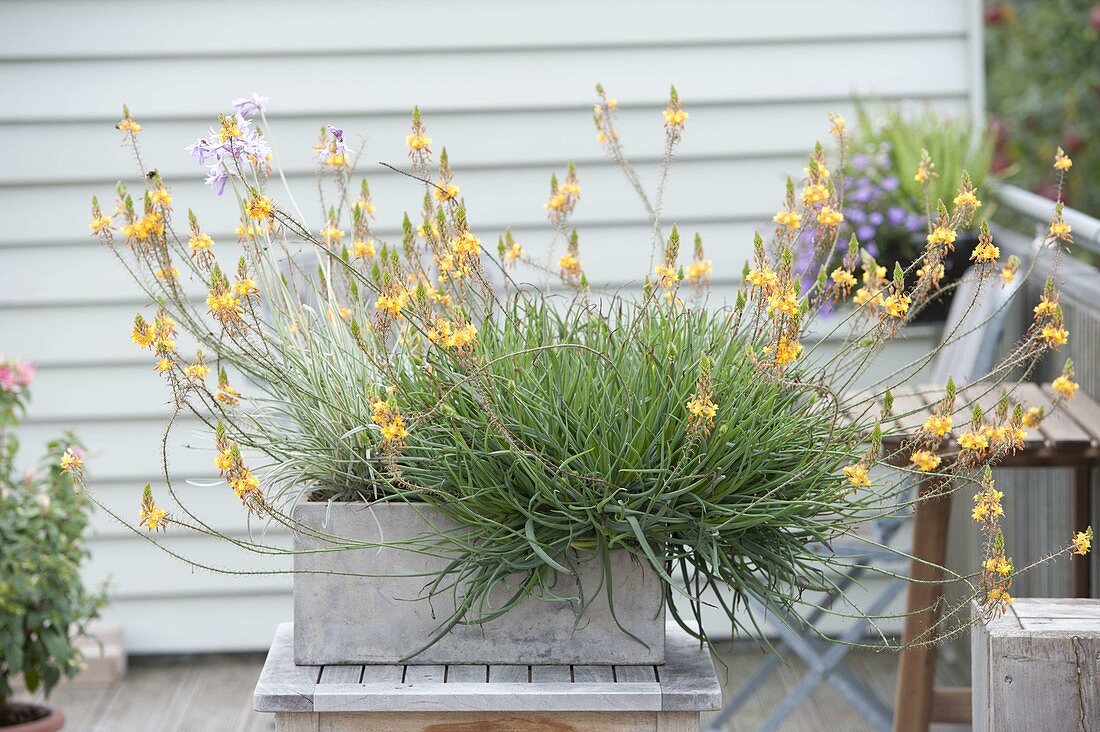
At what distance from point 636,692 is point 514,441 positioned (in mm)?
318

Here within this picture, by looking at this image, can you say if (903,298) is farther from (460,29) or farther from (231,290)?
(460,29)

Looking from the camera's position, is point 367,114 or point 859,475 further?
point 367,114

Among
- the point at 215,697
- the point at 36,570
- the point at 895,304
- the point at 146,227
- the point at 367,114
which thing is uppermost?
the point at 367,114

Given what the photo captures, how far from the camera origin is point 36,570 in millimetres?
2955

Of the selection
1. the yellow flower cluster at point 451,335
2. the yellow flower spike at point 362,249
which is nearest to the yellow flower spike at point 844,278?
the yellow flower cluster at point 451,335

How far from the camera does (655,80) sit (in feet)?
11.8

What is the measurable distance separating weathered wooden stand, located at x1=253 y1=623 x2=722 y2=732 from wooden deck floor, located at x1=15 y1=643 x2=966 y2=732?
5.75ft

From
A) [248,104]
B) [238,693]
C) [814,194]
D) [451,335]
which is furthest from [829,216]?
[238,693]

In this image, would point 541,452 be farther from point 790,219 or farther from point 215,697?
point 215,697

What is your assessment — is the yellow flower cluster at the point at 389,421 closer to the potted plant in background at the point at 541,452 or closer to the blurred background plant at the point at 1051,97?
the potted plant in background at the point at 541,452

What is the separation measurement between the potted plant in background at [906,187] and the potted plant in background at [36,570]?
1807 mm

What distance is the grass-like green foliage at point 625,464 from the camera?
→ 149 centimetres

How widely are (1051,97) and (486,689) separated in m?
5.81

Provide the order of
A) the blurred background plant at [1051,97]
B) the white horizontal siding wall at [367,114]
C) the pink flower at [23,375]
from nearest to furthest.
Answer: the pink flower at [23,375] → the white horizontal siding wall at [367,114] → the blurred background plant at [1051,97]
